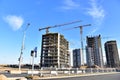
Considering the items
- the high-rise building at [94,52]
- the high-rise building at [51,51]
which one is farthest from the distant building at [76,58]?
the high-rise building at [51,51]

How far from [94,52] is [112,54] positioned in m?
22.7

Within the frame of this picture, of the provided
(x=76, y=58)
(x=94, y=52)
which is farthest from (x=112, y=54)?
(x=76, y=58)

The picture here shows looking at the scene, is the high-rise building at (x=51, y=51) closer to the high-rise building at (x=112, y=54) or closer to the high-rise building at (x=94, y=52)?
the high-rise building at (x=94, y=52)

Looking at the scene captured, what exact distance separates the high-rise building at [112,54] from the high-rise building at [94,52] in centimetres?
1155

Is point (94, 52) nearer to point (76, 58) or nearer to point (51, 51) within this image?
point (76, 58)

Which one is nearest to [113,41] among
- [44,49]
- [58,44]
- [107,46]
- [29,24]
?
[107,46]

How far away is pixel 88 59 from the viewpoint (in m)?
180

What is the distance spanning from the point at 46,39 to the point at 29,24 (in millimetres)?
54350

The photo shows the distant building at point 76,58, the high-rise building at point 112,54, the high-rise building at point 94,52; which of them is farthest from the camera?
the distant building at point 76,58

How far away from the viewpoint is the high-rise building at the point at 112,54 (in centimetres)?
17336

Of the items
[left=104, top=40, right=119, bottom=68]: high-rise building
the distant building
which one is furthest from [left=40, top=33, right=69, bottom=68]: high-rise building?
[left=104, top=40, right=119, bottom=68]: high-rise building

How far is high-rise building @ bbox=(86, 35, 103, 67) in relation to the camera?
172m

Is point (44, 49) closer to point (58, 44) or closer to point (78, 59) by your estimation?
point (58, 44)

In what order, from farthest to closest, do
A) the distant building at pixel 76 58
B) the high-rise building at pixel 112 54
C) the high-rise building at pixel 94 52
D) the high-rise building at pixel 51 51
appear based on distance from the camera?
1. the distant building at pixel 76 58
2. the high-rise building at pixel 112 54
3. the high-rise building at pixel 94 52
4. the high-rise building at pixel 51 51
